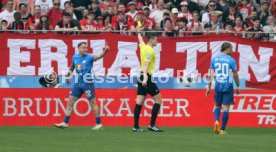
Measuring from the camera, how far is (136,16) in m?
26.2

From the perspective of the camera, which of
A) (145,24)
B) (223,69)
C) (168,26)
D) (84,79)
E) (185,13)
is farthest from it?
(185,13)

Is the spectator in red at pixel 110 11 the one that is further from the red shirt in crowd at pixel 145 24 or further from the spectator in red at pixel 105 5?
the red shirt in crowd at pixel 145 24

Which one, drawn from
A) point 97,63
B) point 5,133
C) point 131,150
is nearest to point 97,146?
point 131,150

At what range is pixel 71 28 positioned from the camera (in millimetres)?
24922

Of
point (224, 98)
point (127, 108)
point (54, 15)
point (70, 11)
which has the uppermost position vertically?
point (70, 11)

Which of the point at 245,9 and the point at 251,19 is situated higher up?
the point at 245,9

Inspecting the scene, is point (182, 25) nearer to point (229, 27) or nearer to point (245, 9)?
point (229, 27)

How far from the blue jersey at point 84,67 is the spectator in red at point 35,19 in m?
5.24

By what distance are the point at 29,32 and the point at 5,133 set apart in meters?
6.36

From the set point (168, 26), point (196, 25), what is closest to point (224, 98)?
point (168, 26)

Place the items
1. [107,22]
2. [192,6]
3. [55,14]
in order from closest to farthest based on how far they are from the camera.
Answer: [107,22] → [55,14] → [192,6]

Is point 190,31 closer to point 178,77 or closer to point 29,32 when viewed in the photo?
point 178,77

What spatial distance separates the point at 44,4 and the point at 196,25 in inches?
185

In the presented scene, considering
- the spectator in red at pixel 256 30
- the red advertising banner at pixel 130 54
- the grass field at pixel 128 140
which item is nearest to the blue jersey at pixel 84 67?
the grass field at pixel 128 140
